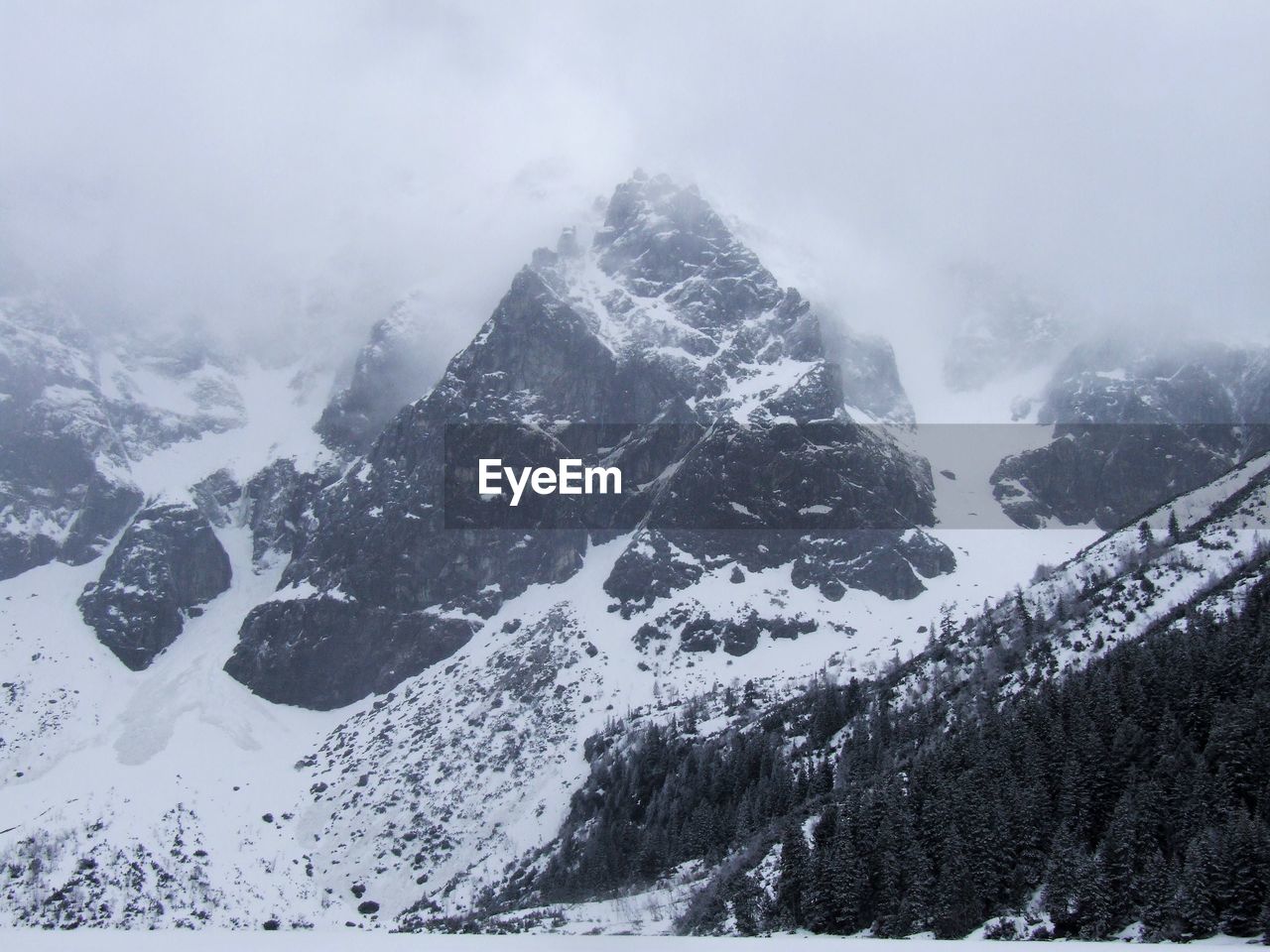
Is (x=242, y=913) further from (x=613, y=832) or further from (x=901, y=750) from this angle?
(x=901, y=750)

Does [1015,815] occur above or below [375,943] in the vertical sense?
above

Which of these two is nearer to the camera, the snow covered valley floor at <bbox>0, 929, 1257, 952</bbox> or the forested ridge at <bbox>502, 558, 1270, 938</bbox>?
the snow covered valley floor at <bbox>0, 929, 1257, 952</bbox>

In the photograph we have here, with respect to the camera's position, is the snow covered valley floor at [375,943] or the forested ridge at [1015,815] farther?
the forested ridge at [1015,815]

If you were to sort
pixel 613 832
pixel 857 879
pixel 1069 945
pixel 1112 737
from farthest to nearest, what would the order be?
1. pixel 613 832
2. pixel 1112 737
3. pixel 857 879
4. pixel 1069 945

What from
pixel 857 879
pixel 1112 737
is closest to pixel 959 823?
pixel 857 879

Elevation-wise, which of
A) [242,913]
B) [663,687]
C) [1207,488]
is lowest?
[242,913]

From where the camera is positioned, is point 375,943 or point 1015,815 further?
point 1015,815

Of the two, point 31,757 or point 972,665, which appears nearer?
point 972,665

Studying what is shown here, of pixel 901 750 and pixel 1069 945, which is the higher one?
pixel 901 750
